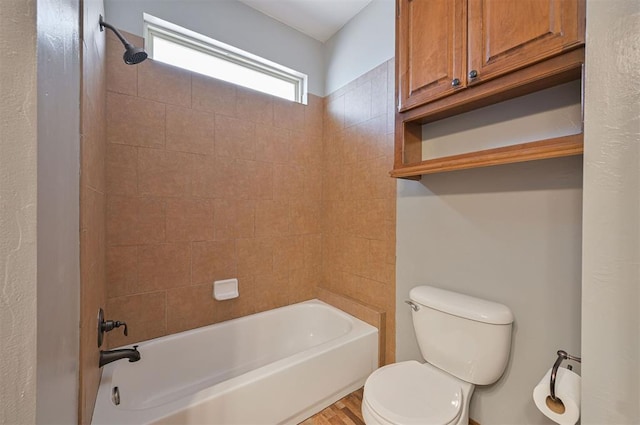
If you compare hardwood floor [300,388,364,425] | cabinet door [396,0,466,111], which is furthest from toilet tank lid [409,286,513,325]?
cabinet door [396,0,466,111]

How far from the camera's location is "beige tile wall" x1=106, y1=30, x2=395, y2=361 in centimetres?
168

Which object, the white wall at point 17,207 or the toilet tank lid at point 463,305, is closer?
the white wall at point 17,207

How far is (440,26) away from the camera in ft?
4.28

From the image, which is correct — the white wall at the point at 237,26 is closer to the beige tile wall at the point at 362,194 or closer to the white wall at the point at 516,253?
the beige tile wall at the point at 362,194

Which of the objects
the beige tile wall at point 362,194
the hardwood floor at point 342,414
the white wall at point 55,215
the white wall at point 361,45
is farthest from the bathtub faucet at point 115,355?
the white wall at point 361,45

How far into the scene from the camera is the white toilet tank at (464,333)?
1.26 meters

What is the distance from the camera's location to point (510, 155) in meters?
1.15

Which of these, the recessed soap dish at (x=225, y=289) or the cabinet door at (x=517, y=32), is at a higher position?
the cabinet door at (x=517, y=32)

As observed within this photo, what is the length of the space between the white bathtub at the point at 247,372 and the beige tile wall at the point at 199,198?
0.44 feet

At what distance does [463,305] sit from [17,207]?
1570 millimetres

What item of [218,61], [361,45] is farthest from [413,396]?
[218,61]

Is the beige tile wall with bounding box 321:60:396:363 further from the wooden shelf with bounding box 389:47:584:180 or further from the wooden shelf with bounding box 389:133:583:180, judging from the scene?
the wooden shelf with bounding box 389:133:583:180

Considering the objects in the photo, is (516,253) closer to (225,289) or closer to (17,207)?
(17,207)

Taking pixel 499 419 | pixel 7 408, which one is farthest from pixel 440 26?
pixel 499 419
